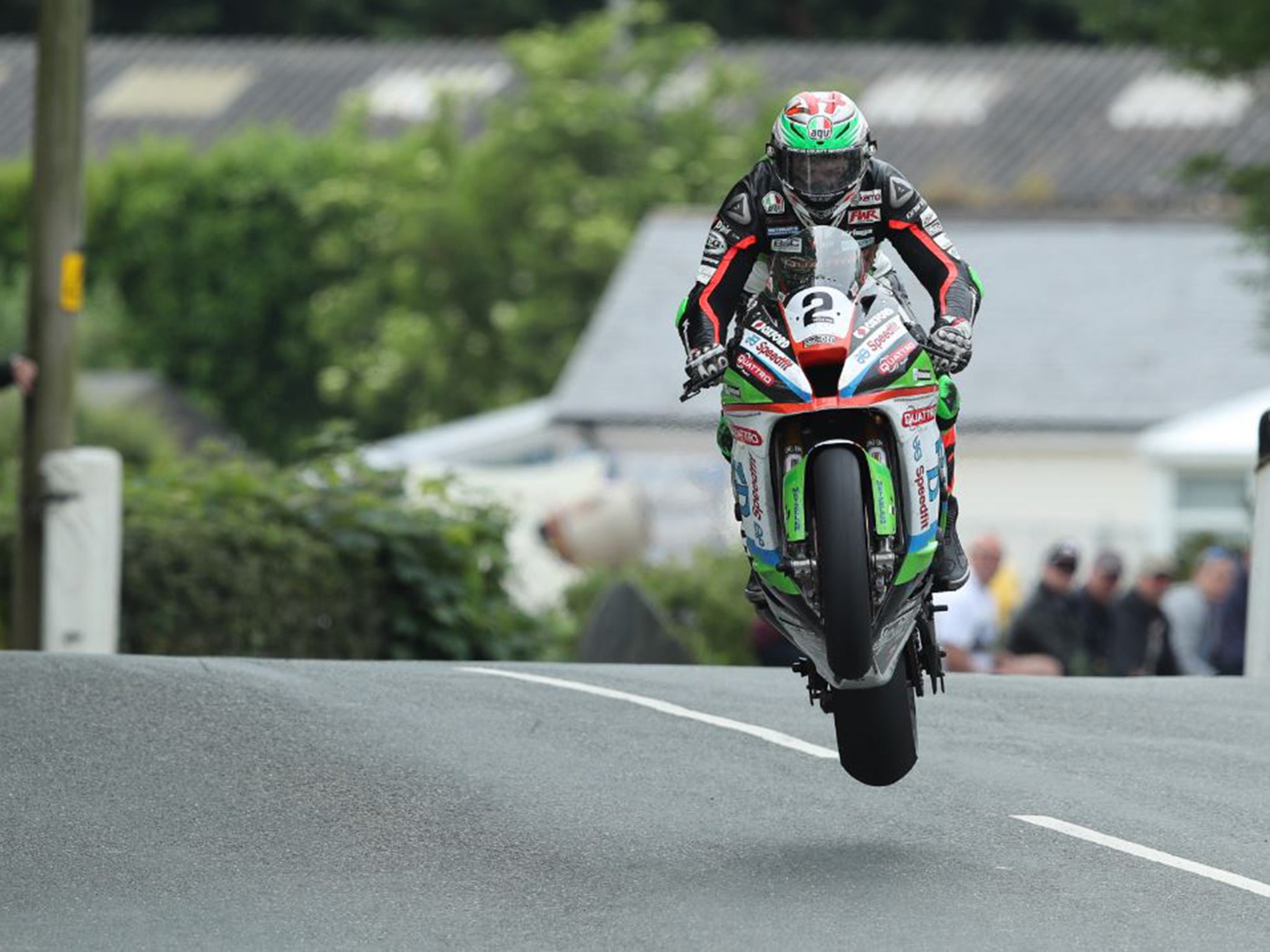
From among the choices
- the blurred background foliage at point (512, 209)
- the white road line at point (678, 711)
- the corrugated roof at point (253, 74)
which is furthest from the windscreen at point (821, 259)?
the corrugated roof at point (253, 74)

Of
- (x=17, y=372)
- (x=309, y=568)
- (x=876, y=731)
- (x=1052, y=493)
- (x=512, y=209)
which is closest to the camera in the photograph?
(x=876, y=731)

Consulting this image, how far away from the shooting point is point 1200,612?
18844 mm

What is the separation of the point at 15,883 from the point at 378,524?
7.69 m

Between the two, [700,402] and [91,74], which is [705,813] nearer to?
[700,402]

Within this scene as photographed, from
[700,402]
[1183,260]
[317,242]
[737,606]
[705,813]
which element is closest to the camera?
[705,813]

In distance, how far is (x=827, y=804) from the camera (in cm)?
929

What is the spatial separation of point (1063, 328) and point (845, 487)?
22.6 metres

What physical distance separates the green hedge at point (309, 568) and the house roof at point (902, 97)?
33.5m

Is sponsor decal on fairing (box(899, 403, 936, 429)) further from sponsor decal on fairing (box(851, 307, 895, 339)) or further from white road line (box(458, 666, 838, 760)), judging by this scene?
white road line (box(458, 666, 838, 760))

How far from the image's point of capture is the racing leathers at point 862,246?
8.84 metres

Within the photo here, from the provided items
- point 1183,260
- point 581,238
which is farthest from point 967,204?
point 1183,260

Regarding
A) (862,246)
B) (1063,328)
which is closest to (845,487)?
(862,246)

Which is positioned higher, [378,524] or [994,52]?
[994,52]

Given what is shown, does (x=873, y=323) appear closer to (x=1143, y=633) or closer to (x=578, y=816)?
(x=578, y=816)
